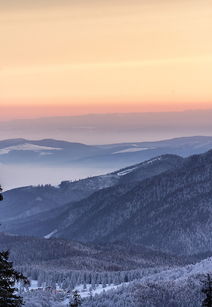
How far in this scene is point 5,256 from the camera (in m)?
62.8

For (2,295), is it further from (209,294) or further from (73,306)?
(73,306)

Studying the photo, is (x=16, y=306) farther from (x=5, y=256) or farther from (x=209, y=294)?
(x=209, y=294)

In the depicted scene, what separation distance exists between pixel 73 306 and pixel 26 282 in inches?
1127

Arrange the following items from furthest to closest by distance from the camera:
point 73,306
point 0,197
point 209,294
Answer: point 73,306 < point 209,294 < point 0,197

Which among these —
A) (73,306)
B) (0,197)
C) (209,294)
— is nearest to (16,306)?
(0,197)

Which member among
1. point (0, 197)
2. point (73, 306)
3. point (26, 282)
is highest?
point (0, 197)

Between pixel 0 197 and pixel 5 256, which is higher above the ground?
pixel 0 197

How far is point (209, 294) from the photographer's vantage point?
7769 centimetres

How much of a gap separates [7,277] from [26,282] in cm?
179

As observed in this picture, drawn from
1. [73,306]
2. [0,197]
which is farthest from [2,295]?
[73,306]

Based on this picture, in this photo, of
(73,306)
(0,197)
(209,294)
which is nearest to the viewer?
(0,197)

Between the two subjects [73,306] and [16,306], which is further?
[73,306]

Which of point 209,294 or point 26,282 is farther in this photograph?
point 209,294

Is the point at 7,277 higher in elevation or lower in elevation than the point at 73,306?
higher
